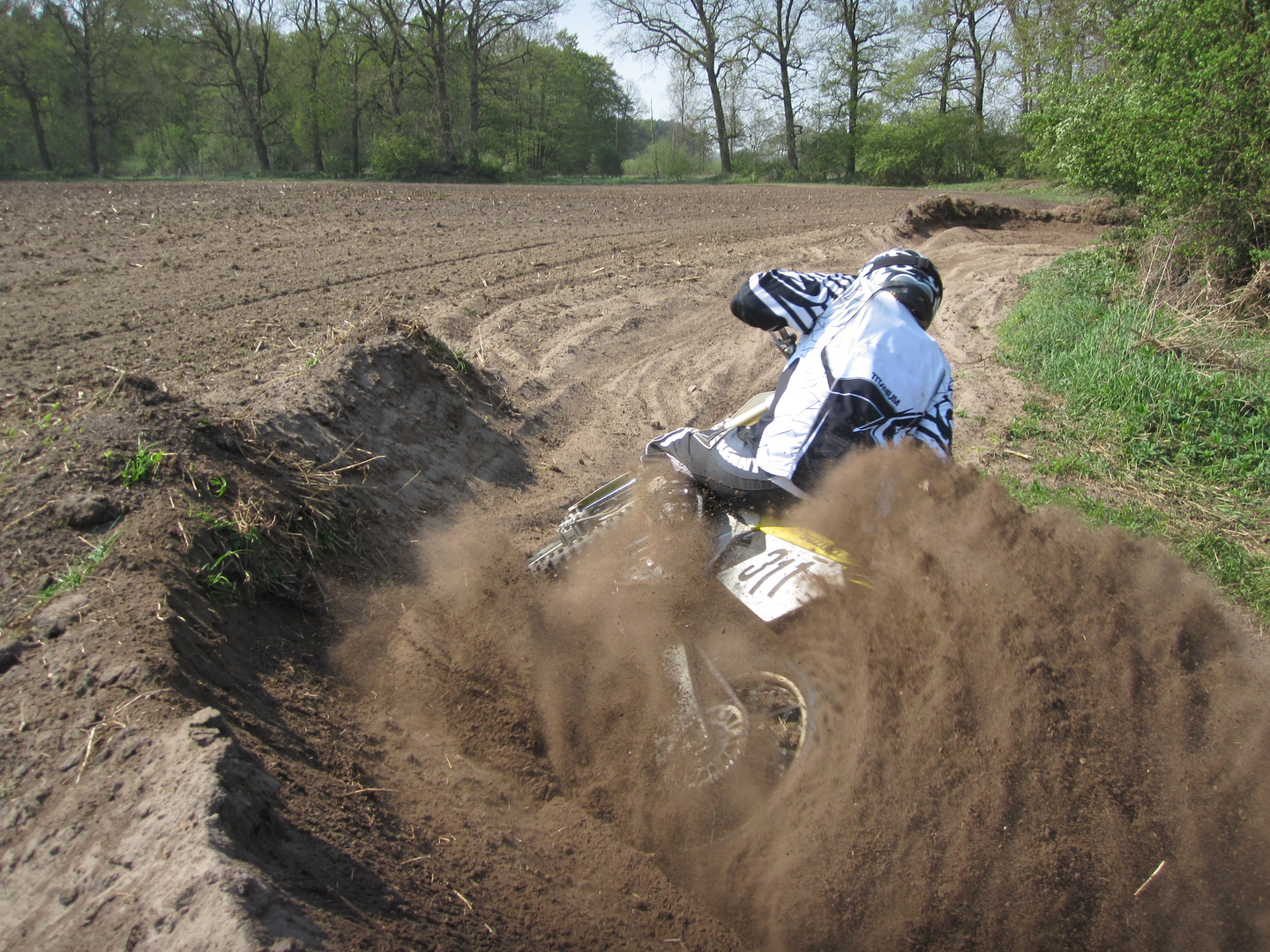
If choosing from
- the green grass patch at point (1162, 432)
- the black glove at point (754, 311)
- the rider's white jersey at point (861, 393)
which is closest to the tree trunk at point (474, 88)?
the green grass patch at point (1162, 432)

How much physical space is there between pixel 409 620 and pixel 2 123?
43.7 metres

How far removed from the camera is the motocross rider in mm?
3264

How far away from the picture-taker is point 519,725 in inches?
140

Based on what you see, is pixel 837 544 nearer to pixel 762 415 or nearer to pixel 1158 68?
pixel 762 415

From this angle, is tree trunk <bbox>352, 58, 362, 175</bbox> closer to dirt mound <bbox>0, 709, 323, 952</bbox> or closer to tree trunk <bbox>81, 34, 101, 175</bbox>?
tree trunk <bbox>81, 34, 101, 175</bbox>

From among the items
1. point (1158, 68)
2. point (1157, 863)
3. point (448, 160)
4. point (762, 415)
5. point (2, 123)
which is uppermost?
point (2, 123)

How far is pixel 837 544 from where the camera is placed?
10.2 feet

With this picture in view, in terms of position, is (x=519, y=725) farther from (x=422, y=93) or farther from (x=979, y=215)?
(x=422, y=93)

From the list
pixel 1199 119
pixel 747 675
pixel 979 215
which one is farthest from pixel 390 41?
pixel 747 675

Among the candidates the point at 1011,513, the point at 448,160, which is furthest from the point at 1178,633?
the point at 448,160

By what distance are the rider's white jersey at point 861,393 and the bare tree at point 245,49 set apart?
45305mm

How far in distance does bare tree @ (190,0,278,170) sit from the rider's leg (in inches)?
1768

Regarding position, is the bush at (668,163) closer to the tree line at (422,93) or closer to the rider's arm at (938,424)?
the tree line at (422,93)

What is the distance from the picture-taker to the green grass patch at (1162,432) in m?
5.22
